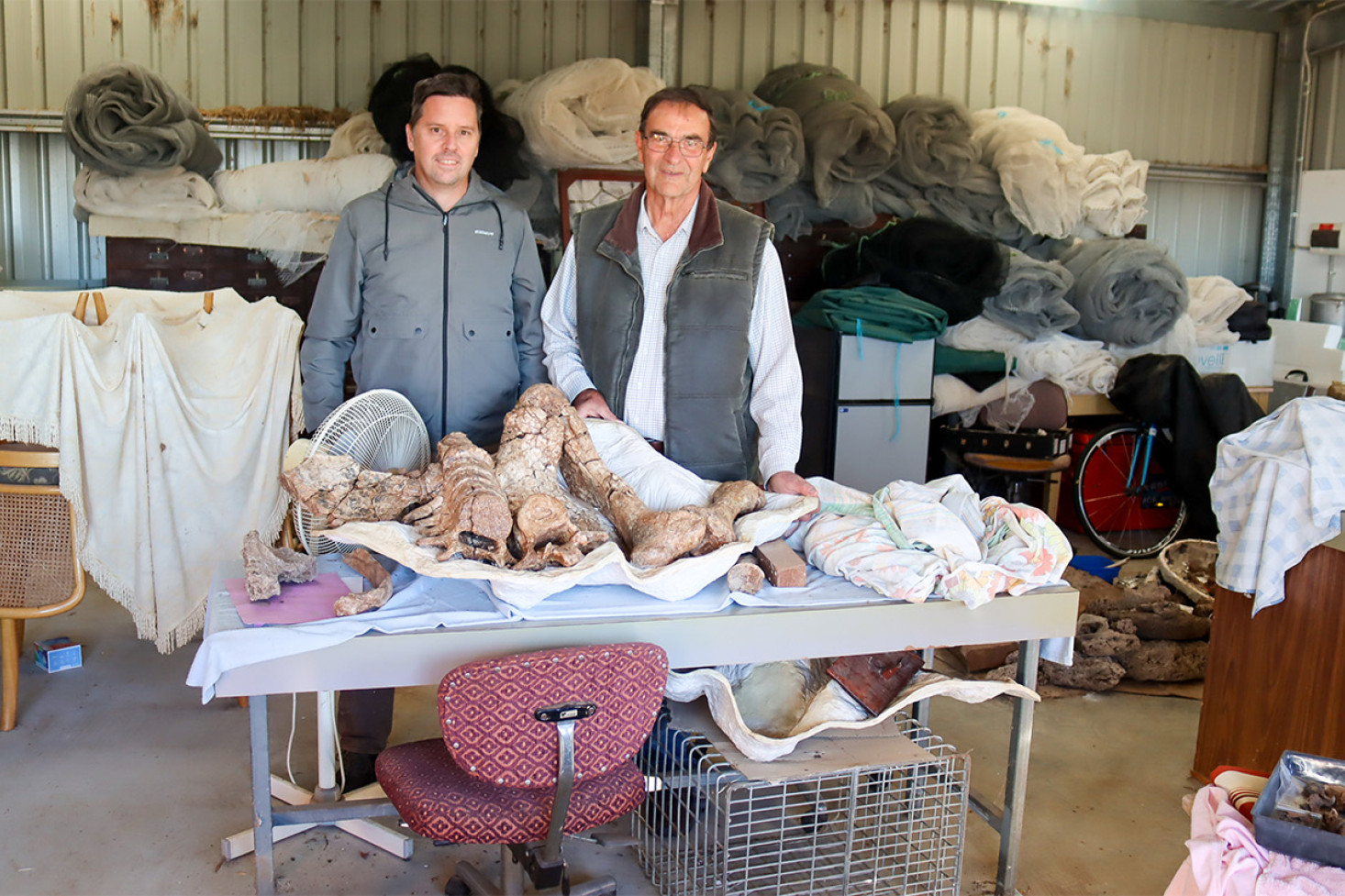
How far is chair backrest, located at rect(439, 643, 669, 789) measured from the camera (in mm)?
1851

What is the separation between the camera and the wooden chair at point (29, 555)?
11.3 feet

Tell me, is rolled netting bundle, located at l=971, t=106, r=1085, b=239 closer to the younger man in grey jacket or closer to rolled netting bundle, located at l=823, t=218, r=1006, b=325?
rolled netting bundle, located at l=823, t=218, r=1006, b=325

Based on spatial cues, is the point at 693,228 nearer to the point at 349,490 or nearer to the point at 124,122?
the point at 349,490

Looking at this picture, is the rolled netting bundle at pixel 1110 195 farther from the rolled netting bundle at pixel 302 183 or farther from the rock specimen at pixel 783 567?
the rock specimen at pixel 783 567

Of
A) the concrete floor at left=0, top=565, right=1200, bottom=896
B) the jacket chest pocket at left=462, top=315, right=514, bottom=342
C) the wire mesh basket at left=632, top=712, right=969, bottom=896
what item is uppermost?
the jacket chest pocket at left=462, top=315, right=514, bottom=342

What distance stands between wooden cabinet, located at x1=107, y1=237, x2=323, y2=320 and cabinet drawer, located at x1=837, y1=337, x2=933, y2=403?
2.48m

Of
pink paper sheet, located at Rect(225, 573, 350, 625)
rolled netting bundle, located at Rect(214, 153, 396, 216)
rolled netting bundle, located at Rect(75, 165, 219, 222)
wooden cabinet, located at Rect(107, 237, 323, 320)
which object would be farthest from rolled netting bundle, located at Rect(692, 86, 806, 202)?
pink paper sheet, located at Rect(225, 573, 350, 625)

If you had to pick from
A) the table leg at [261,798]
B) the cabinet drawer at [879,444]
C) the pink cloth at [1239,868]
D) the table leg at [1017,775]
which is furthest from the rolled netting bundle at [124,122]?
Answer: the pink cloth at [1239,868]

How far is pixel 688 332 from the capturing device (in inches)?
107

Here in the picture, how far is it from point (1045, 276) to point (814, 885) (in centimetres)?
381

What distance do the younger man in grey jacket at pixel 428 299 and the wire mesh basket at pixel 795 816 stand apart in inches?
37.3

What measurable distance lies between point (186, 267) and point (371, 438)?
3276 millimetres

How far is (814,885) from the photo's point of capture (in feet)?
8.62

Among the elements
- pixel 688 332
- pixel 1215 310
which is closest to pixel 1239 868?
pixel 688 332
